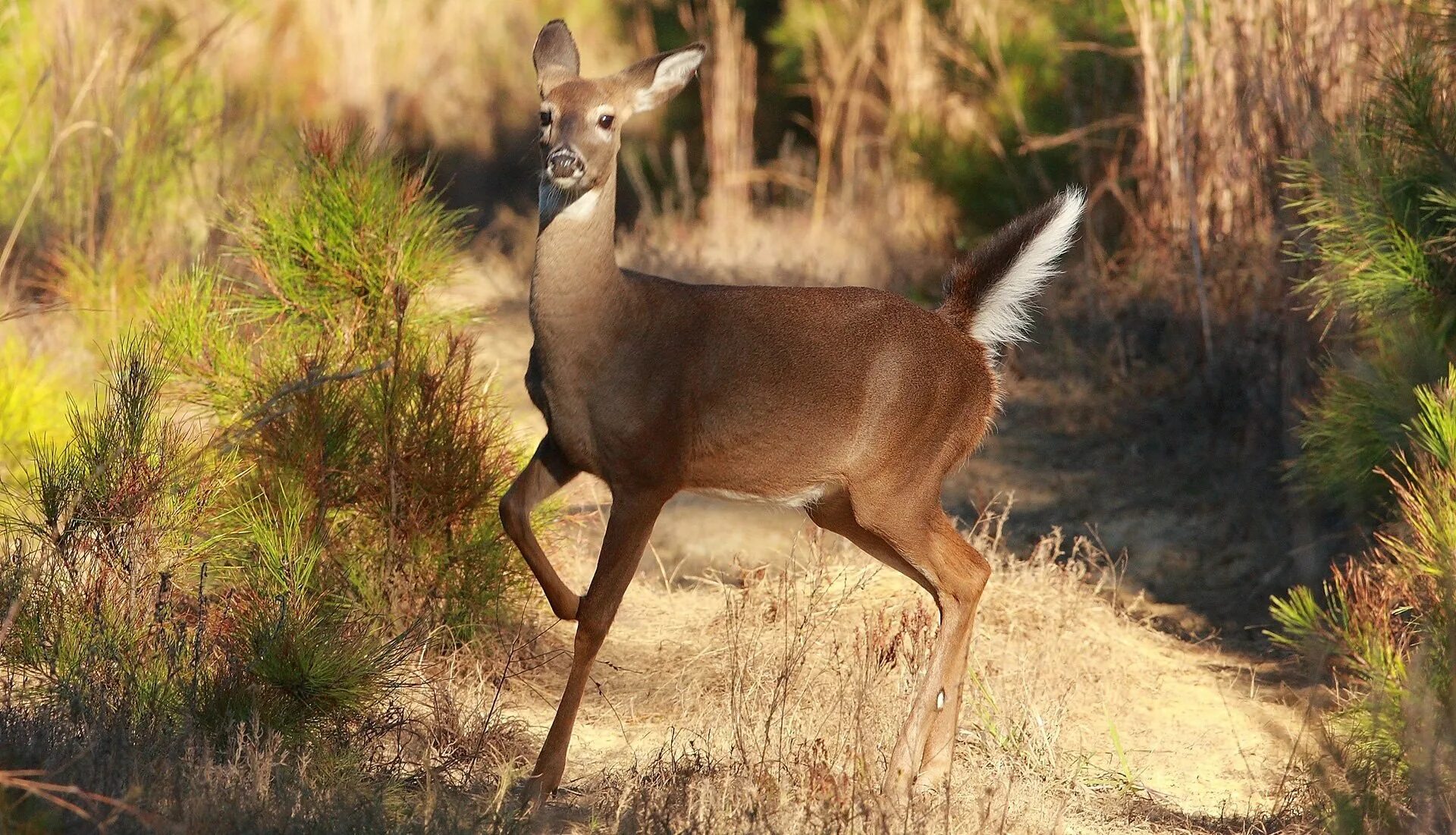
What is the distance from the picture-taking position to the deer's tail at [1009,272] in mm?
5016

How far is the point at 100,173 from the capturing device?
8344 millimetres

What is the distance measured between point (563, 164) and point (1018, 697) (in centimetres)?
233

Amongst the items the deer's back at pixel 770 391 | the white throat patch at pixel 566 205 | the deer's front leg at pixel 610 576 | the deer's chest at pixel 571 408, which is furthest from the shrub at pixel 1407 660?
the white throat patch at pixel 566 205

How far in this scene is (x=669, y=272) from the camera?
408 inches

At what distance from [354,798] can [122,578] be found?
984mm

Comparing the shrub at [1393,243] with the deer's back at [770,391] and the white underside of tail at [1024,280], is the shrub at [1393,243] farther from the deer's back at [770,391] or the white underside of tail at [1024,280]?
the deer's back at [770,391]

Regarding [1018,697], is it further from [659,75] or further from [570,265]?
[659,75]

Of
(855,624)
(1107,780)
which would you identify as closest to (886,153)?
(855,624)

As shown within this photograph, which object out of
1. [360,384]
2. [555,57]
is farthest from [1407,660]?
[360,384]

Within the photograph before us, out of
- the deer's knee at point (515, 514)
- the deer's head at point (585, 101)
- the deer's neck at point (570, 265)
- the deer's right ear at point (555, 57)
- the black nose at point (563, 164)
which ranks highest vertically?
the deer's right ear at point (555, 57)

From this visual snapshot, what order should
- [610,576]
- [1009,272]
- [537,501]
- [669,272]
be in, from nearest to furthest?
[610,576], [537,501], [1009,272], [669,272]

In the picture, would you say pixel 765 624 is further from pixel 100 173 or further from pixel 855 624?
pixel 100 173

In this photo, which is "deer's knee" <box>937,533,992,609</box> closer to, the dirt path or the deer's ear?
the dirt path

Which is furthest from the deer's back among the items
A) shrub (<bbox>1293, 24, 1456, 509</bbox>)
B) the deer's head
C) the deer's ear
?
shrub (<bbox>1293, 24, 1456, 509</bbox>)
